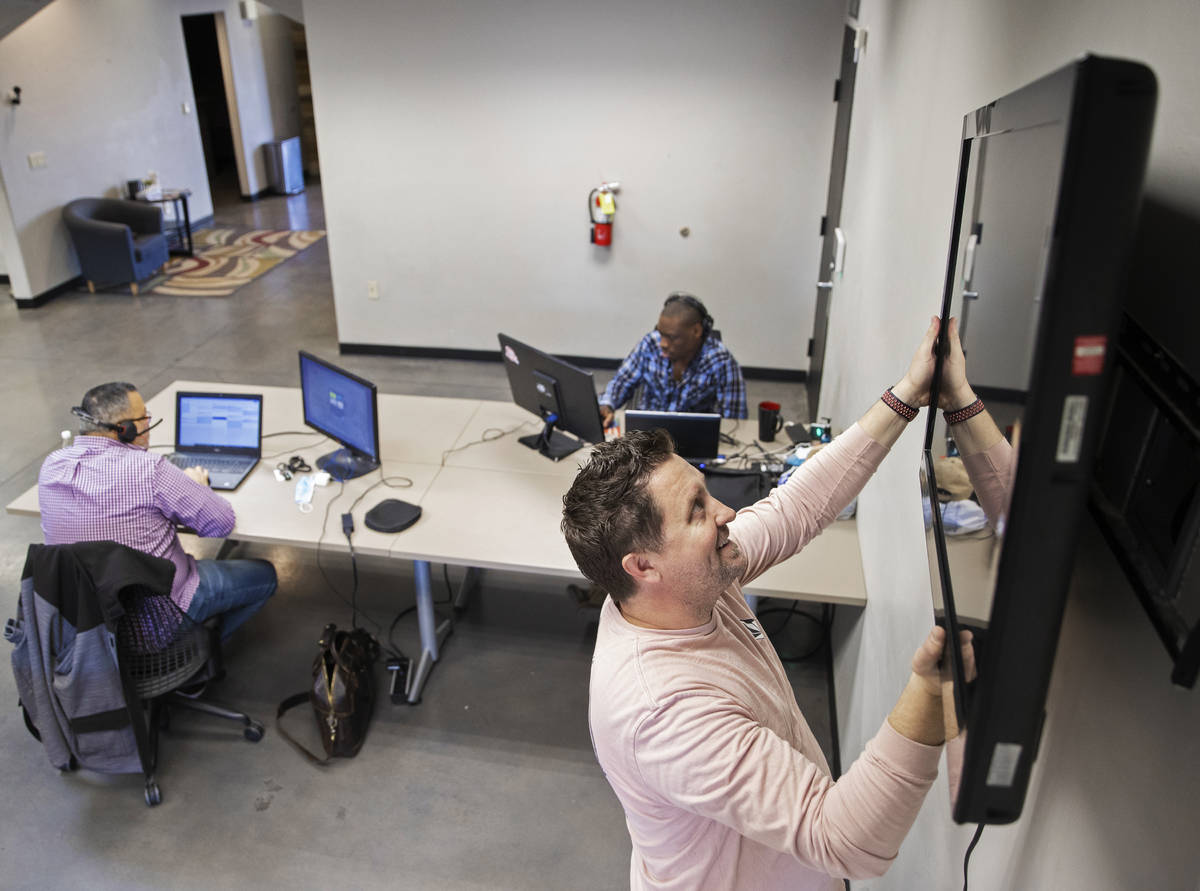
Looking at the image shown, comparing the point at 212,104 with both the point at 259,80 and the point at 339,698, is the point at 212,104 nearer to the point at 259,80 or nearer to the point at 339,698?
the point at 259,80

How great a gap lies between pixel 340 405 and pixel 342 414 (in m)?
0.04

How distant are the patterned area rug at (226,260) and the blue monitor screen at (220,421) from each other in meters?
5.15

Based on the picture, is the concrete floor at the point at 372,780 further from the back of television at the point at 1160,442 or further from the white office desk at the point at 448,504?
the back of television at the point at 1160,442

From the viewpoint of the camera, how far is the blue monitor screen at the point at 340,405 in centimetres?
324

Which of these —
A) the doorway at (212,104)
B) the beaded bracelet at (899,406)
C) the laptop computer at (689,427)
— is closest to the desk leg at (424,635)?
the laptop computer at (689,427)

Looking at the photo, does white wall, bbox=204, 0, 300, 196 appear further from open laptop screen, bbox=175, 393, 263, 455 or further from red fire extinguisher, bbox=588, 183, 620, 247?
open laptop screen, bbox=175, 393, 263, 455

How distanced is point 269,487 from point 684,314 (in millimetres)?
1773

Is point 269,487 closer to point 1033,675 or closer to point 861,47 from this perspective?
point 1033,675

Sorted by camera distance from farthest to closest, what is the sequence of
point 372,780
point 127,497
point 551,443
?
point 551,443 → point 372,780 → point 127,497

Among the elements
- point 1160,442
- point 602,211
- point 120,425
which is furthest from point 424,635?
point 602,211

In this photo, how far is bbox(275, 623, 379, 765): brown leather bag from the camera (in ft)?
10.1

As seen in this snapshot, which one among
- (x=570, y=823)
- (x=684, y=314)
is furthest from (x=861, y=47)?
(x=570, y=823)

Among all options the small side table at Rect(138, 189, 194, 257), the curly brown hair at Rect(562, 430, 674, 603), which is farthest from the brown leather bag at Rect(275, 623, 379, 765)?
the small side table at Rect(138, 189, 194, 257)

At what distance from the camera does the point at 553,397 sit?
347cm
